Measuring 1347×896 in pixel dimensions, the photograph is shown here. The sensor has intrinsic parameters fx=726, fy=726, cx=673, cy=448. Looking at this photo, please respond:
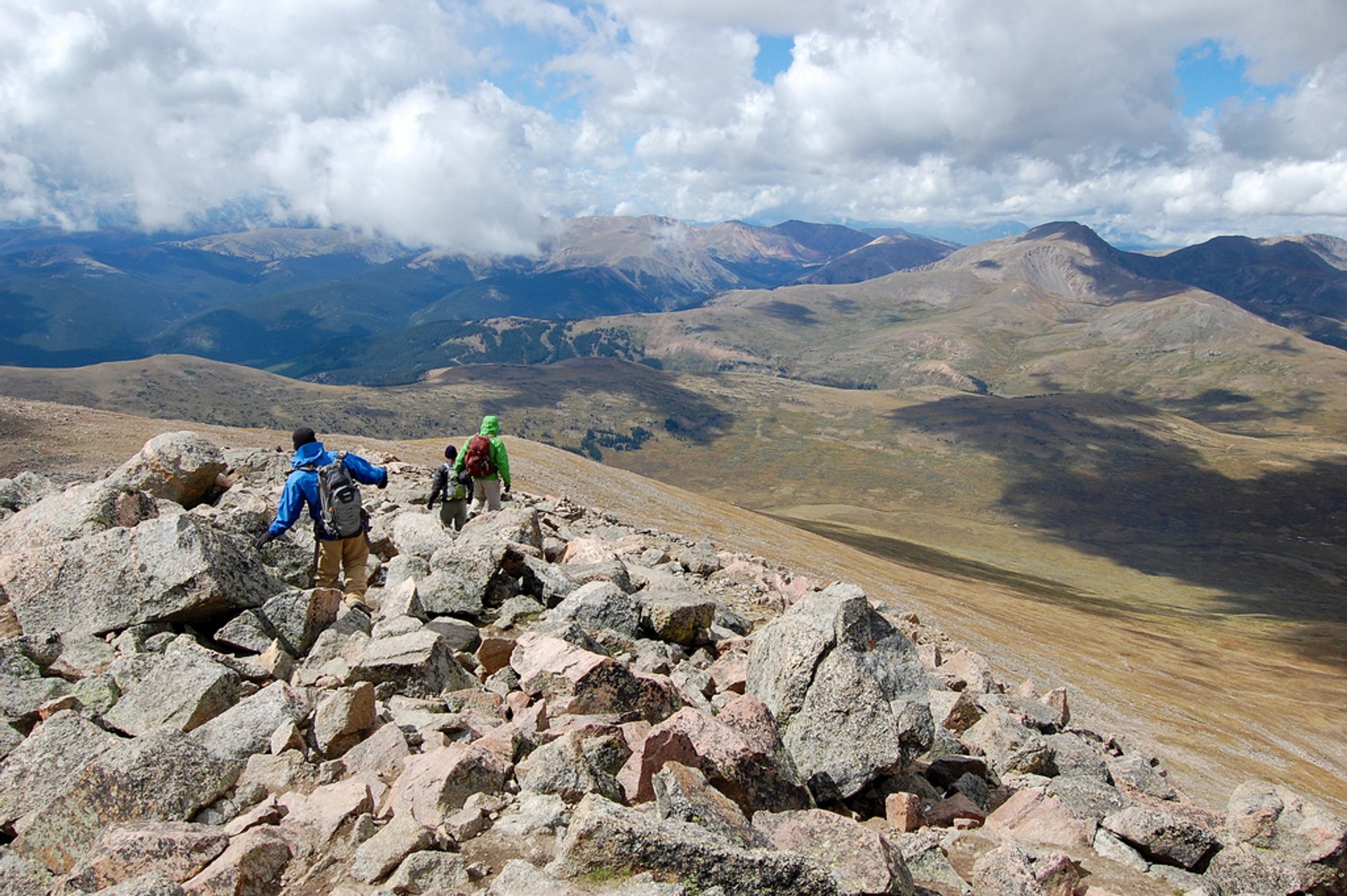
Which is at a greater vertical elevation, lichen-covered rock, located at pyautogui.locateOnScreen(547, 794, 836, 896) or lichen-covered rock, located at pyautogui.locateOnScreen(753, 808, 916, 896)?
lichen-covered rock, located at pyautogui.locateOnScreen(547, 794, 836, 896)

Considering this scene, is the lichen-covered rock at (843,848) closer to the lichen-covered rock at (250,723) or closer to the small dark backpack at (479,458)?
the lichen-covered rock at (250,723)

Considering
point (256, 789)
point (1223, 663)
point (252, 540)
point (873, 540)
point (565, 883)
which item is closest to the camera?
point (565, 883)

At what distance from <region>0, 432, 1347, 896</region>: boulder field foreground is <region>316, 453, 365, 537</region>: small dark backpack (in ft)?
5.77

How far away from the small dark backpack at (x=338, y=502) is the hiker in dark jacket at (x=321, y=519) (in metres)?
0.11

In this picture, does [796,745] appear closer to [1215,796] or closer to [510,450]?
[1215,796]

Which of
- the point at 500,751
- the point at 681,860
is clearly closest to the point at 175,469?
the point at 500,751

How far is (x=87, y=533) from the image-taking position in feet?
56.0

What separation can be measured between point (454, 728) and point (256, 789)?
9.50 feet

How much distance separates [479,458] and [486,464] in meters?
0.38

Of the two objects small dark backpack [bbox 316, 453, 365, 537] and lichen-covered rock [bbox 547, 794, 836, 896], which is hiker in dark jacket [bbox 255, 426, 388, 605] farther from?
lichen-covered rock [bbox 547, 794, 836, 896]

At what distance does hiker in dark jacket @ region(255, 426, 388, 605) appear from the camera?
1827 centimetres

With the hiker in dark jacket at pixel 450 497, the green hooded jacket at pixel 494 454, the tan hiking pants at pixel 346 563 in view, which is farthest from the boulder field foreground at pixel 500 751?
the green hooded jacket at pixel 494 454

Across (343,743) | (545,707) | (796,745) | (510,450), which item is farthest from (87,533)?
(510,450)

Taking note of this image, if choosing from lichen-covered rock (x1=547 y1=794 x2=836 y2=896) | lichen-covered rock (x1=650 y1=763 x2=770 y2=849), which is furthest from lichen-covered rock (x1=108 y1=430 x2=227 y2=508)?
lichen-covered rock (x1=547 y1=794 x2=836 y2=896)
